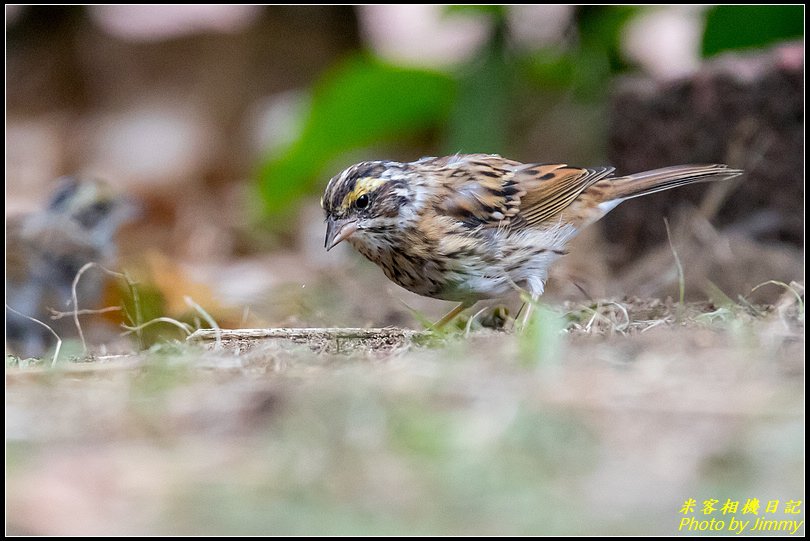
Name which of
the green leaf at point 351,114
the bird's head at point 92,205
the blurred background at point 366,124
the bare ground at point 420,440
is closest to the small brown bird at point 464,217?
the blurred background at point 366,124

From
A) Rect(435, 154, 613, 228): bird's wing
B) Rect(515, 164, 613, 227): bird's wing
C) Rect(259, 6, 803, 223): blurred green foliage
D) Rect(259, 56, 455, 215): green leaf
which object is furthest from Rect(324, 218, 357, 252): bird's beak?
Rect(259, 56, 455, 215): green leaf

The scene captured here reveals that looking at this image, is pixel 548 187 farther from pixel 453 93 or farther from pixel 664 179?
pixel 453 93

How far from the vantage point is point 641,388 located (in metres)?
3.16

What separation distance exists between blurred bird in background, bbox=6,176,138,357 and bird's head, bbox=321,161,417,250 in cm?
217

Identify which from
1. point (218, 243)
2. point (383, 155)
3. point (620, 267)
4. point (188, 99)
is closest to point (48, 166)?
point (188, 99)

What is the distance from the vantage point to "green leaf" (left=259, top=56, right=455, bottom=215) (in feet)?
31.4

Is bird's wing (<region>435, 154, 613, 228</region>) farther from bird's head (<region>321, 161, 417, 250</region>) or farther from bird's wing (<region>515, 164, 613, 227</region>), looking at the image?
bird's head (<region>321, 161, 417, 250</region>)

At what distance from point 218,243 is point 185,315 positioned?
4941mm

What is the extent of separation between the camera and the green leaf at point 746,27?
8.66 m

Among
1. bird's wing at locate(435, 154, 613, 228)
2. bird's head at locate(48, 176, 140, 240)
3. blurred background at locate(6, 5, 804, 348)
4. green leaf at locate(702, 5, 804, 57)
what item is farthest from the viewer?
green leaf at locate(702, 5, 804, 57)

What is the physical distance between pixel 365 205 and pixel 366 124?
463cm

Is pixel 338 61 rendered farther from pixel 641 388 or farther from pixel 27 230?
pixel 641 388

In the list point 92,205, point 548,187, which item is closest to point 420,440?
point 548,187

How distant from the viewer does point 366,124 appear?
386 inches
